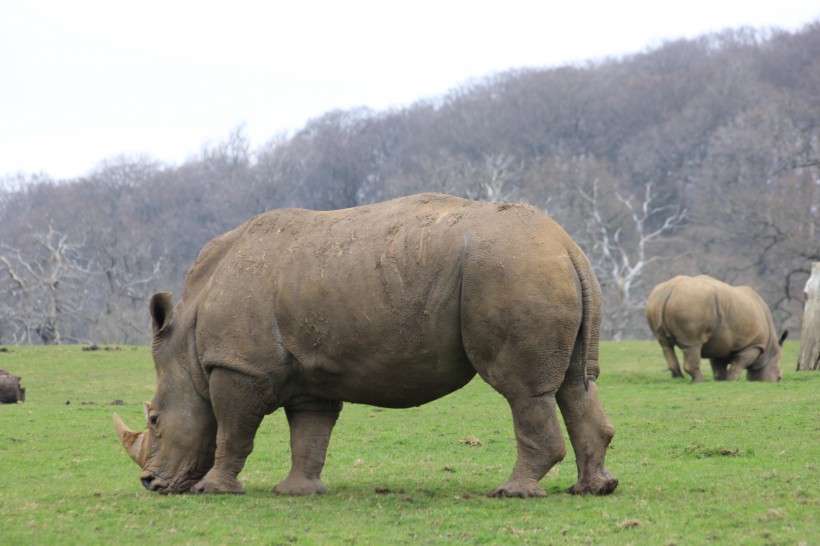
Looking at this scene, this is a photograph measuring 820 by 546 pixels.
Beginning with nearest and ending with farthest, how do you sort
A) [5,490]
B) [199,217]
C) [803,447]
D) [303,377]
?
[303,377]
[5,490]
[803,447]
[199,217]

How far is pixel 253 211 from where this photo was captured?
7519 centimetres

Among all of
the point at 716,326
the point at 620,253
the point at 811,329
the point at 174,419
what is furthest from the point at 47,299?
the point at 174,419

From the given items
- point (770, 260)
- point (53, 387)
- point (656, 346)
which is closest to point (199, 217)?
point (770, 260)

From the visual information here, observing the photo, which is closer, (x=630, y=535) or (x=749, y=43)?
(x=630, y=535)

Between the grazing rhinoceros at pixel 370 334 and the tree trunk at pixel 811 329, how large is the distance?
16.4m

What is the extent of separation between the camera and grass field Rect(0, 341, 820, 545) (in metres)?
7.90

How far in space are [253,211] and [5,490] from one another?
2562 inches

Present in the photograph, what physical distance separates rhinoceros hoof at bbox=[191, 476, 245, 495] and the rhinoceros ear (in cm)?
142

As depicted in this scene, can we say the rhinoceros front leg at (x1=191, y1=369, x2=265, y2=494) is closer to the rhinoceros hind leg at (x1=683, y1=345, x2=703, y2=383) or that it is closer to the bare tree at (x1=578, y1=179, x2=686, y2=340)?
the rhinoceros hind leg at (x1=683, y1=345, x2=703, y2=383)

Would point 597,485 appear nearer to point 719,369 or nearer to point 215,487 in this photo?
point 215,487

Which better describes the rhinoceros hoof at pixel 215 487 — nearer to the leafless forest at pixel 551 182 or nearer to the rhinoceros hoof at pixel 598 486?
the rhinoceros hoof at pixel 598 486

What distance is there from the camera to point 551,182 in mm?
68500

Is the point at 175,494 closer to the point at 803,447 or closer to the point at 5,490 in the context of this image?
the point at 5,490

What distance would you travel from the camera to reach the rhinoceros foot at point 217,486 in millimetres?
9953
